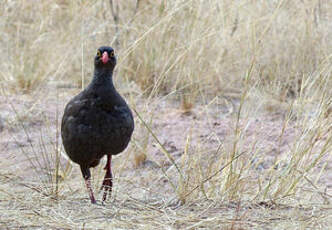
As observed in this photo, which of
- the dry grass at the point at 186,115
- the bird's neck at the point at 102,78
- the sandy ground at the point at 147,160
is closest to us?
the sandy ground at the point at 147,160

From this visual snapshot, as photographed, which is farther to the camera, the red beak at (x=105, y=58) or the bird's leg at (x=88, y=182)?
the red beak at (x=105, y=58)

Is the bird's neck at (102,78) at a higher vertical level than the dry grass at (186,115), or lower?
higher

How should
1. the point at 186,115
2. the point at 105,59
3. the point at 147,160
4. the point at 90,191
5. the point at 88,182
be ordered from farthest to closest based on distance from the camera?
1. the point at 186,115
2. the point at 147,160
3. the point at 105,59
4. the point at 88,182
5. the point at 90,191

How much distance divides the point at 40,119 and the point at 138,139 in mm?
1121

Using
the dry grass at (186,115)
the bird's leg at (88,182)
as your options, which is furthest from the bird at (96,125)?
the dry grass at (186,115)

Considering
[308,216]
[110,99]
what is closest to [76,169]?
[110,99]

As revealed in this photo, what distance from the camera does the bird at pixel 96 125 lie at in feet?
11.3

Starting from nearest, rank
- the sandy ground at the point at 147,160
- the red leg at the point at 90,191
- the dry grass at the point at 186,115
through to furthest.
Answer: the sandy ground at the point at 147,160 < the dry grass at the point at 186,115 < the red leg at the point at 90,191

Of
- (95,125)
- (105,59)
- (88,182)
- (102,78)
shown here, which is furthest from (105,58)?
(88,182)

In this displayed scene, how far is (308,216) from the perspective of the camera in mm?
3018

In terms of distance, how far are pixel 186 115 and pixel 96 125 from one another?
2.30 meters

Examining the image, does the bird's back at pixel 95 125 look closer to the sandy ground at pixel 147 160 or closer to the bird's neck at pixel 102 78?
the bird's neck at pixel 102 78

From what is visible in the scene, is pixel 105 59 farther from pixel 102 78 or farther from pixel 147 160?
pixel 147 160

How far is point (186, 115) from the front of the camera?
5.68 metres
